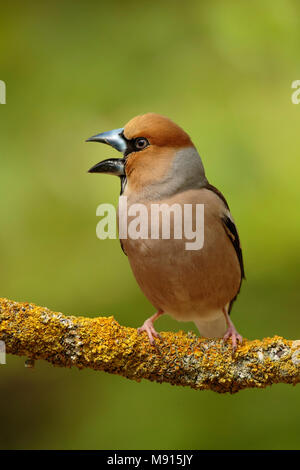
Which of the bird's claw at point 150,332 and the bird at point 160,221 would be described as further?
the bird at point 160,221

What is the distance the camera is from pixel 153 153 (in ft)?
13.2

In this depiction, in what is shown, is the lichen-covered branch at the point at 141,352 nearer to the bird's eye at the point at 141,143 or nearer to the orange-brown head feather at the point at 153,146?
the orange-brown head feather at the point at 153,146

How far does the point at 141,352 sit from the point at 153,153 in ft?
4.04

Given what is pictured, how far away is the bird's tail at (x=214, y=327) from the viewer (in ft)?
14.8

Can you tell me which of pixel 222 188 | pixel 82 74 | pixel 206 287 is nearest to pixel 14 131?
pixel 82 74

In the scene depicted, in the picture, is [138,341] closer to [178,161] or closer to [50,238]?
[178,161]

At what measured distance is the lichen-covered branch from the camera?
3225 mm

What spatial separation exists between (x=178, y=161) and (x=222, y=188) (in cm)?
90
